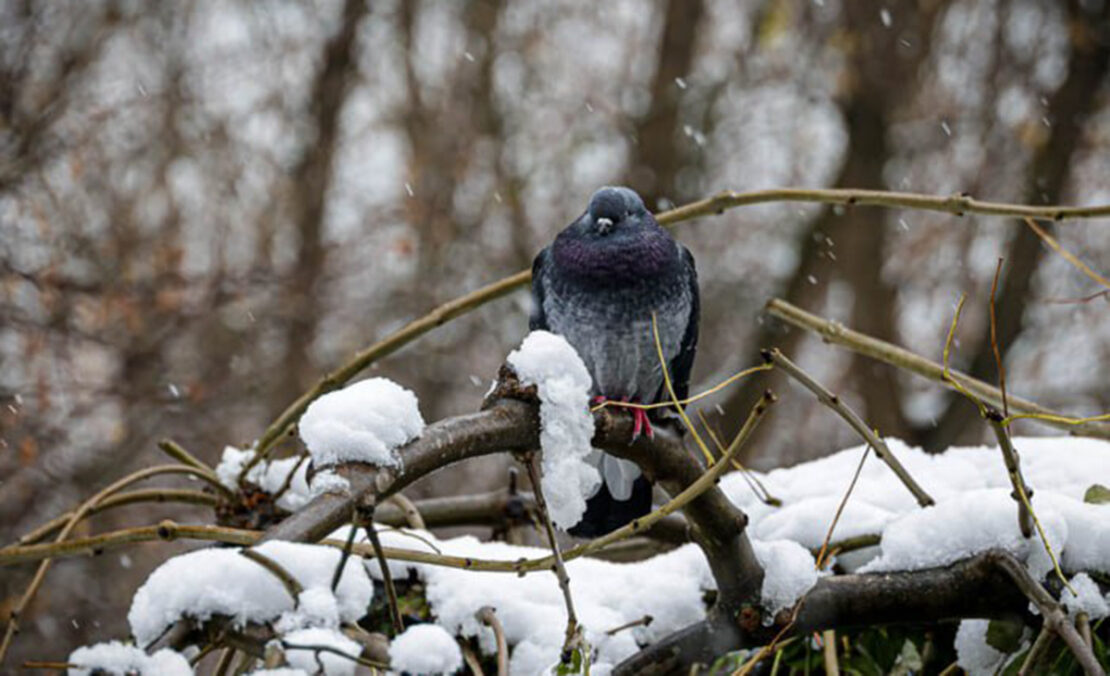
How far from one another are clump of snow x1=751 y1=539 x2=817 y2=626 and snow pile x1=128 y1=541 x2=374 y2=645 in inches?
38.4

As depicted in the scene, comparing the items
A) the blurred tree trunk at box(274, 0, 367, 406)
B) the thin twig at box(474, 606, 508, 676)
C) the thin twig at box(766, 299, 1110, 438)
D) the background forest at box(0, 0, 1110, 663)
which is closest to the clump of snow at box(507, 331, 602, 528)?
the thin twig at box(474, 606, 508, 676)

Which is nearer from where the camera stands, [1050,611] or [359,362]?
[1050,611]

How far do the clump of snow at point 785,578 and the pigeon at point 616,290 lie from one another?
0.89 m

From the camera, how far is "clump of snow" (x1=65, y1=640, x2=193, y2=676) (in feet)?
3.45

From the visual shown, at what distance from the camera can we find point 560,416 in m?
1.60

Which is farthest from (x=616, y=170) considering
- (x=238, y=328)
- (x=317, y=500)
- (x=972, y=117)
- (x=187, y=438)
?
(x=317, y=500)

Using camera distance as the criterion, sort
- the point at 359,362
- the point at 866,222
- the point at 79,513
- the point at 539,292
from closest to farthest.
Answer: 1. the point at 79,513
2. the point at 359,362
3. the point at 539,292
4. the point at 866,222

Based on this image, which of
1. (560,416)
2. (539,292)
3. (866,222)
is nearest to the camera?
(560,416)

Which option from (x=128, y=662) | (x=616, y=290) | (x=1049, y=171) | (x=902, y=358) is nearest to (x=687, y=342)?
(x=616, y=290)

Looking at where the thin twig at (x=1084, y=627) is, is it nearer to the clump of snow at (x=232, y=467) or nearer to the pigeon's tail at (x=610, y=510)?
the pigeon's tail at (x=610, y=510)

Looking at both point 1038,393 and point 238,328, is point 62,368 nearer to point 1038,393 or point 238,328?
point 238,328

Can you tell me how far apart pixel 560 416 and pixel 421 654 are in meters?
0.56

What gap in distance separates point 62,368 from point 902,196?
372 cm

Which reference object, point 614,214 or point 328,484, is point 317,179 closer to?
point 614,214
